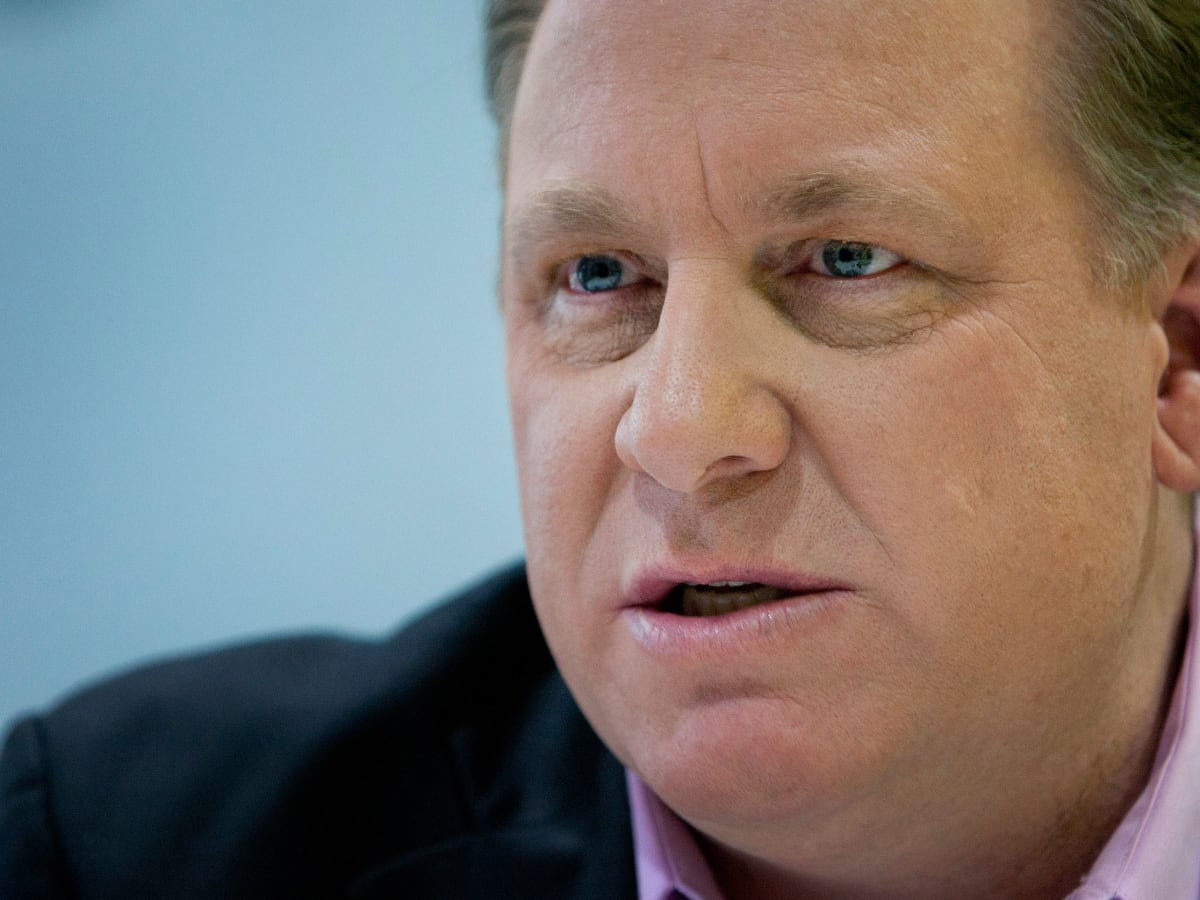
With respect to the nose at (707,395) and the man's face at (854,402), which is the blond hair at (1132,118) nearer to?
the man's face at (854,402)

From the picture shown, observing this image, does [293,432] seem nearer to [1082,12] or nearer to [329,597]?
[329,597]

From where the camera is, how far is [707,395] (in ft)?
4.17

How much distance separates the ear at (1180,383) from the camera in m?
1.43

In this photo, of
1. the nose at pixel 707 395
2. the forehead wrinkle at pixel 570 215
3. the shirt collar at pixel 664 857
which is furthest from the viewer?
the shirt collar at pixel 664 857

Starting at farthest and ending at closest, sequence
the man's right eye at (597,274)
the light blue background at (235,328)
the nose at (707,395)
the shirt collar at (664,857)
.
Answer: the light blue background at (235,328), the shirt collar at (664,857), the man's right eye at (597,274), the nose at (707,395)

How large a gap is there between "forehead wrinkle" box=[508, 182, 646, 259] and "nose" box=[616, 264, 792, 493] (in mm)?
97

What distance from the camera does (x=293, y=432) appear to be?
2.54m

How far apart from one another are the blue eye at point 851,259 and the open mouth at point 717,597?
295 mm

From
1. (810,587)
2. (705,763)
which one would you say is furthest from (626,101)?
(705,763)

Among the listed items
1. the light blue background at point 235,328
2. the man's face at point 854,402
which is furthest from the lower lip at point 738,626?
the light blue background at point 235,328

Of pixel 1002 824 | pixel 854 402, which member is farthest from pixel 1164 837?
pixel 854 402

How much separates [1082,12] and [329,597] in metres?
1.64

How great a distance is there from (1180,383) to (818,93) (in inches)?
18.4

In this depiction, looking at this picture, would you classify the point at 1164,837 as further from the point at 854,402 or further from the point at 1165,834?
the point at 854,402
